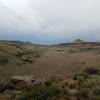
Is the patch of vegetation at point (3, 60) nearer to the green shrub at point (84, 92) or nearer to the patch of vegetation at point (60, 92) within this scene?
the patch of vegetation at point (60, 92)

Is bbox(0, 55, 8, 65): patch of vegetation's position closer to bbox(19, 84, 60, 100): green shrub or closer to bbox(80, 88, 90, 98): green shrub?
bbox(19, 84, 60, 100): green shrub

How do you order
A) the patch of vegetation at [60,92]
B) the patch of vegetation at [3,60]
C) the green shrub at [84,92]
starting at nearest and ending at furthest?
the patch of vegetation at [60,92], the green shrub at [84,92], the patch of vegetation at [3,60]

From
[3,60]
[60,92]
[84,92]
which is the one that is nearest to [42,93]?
[60,92]

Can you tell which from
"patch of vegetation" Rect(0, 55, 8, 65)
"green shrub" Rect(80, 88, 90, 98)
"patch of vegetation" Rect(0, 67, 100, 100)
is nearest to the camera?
"patch of vegetation" Rect(0, 67, 100, 100)

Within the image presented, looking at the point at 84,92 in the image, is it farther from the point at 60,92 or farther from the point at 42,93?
the point at 42,93

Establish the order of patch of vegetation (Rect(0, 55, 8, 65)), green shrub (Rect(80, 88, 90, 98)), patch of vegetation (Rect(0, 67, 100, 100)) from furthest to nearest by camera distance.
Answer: patch of vegetation (Rect(0, 55, 8, 65))
green shrub (Rect(80, 88, 90, 98))
patch of vegetation (Rect(0, 67, 100, 100))

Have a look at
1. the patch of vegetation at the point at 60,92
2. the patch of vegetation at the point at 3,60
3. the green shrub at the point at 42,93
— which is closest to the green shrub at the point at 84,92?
the patch of vegetation at the point at 60,92

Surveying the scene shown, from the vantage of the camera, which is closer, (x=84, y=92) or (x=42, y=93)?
(x=42, y=93)

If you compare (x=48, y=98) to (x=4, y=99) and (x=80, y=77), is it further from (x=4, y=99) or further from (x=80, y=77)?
(x=80, y=77)

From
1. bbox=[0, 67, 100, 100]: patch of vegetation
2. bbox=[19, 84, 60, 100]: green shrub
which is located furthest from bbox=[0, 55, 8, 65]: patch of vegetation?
bbox=[19, 84, 60, 100]: green shrub

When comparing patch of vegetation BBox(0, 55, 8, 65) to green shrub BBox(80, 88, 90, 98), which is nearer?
green shrub BBox(80, 88, 90, 98)

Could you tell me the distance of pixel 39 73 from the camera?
40750 millimetres

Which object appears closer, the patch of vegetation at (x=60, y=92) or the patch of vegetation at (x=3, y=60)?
the patch of vegetation at (x=60, y=92)

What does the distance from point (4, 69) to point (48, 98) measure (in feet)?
68.3
